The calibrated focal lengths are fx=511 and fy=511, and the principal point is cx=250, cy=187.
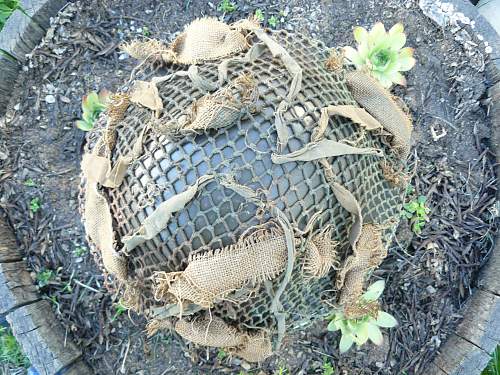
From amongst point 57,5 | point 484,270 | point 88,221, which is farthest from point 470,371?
point 57,5

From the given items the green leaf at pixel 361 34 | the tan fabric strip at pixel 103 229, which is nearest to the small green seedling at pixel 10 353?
the tan fabric strip at pixel 103 229

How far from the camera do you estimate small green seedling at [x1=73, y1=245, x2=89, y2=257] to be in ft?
4.39

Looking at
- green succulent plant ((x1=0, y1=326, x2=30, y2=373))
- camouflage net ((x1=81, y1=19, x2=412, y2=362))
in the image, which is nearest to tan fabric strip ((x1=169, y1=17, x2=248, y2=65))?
camouflage net ((x1=81, y1=19, x2=412, y2=362))

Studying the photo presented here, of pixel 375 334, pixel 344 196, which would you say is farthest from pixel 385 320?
pixel 344 196

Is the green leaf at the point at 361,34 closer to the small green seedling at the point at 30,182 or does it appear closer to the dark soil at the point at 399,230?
the dark soil at the point at 399,230

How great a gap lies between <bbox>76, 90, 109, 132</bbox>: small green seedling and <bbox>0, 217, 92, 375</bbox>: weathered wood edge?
0.35m

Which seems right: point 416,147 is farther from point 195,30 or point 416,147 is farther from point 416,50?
point 195,30

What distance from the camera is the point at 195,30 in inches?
38.3

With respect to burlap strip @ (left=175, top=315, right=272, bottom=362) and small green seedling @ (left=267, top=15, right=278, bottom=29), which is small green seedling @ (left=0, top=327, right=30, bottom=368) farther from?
small green seedling @ (left=267, top=15, right=278, bottom=29)

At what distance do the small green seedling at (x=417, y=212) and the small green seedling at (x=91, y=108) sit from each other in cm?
81

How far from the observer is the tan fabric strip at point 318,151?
789 mm

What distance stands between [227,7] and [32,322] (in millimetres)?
961

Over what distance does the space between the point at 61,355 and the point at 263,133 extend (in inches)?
31.4

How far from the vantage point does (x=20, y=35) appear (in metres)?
1.34
